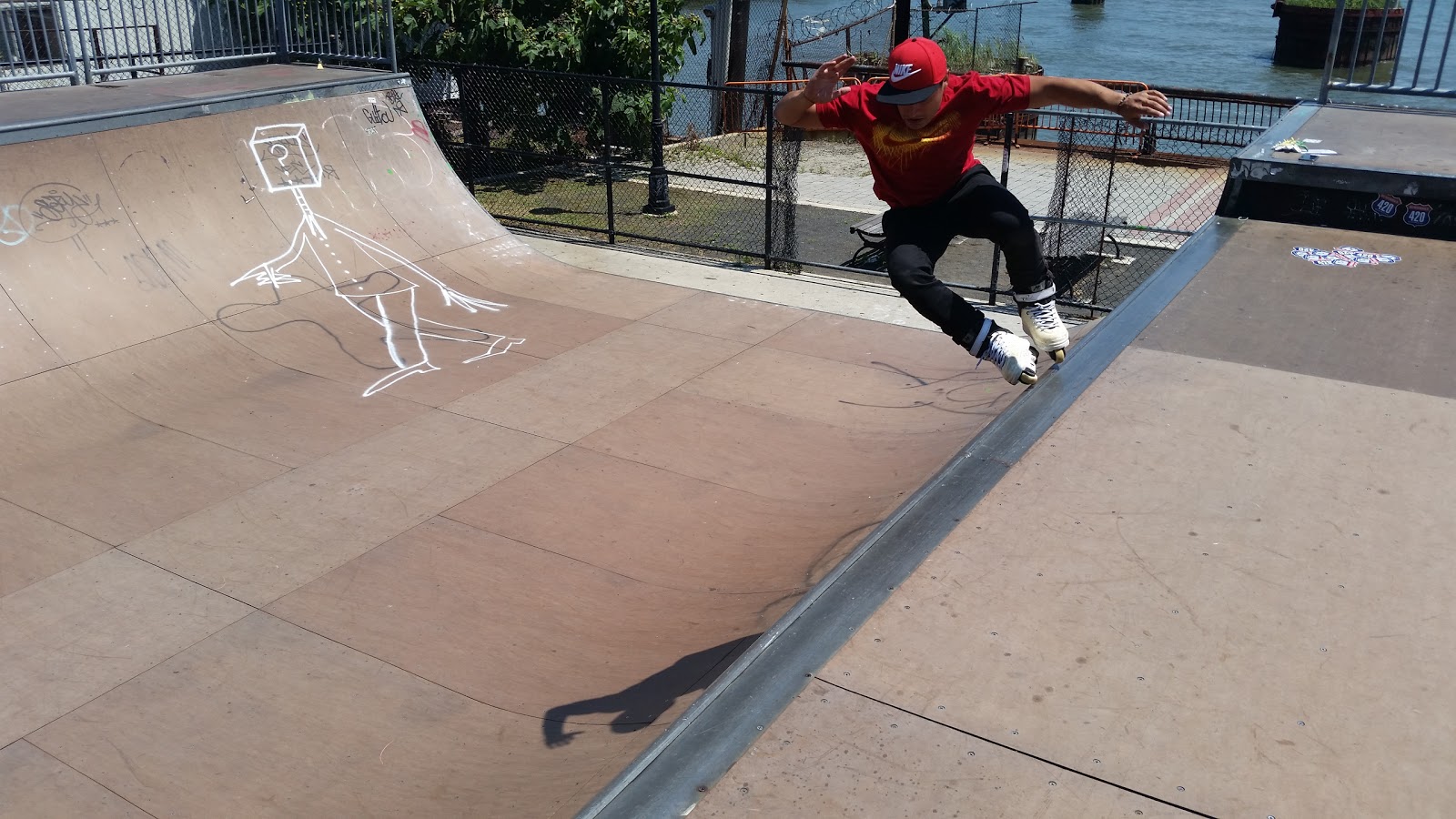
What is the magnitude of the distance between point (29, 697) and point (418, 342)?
4362 millimetres

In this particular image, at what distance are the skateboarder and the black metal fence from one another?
13.6ft

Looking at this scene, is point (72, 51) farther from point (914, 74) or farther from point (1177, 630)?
point (1177, 630)

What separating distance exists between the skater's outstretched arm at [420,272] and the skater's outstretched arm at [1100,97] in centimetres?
585

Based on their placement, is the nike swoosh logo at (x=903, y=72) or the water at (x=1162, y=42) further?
the water at (x=1162, y=42)

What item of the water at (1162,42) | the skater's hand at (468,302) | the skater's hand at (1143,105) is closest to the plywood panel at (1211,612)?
the skater's hand at (1143,105)

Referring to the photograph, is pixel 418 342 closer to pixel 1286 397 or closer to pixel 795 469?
pixel 795 469

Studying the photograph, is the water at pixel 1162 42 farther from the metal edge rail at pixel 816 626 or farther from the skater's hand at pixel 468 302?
the metal edge rail at pixel 816 626

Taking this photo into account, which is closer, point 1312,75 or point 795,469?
point 795,469

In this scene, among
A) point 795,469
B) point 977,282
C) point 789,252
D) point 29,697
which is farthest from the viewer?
point 977,282

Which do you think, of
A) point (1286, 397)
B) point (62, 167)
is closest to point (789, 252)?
point (62, 167)

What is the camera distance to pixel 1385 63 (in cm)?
4003

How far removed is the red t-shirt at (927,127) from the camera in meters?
4.43

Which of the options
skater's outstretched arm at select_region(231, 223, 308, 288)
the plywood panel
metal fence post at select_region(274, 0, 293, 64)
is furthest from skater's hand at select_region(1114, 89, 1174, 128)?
metal fence post at select_region(274, 0, 293, 64)

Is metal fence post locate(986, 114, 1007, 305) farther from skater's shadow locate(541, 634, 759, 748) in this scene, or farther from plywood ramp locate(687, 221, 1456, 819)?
skater's shadow locate(541, 634, 759, 748)
